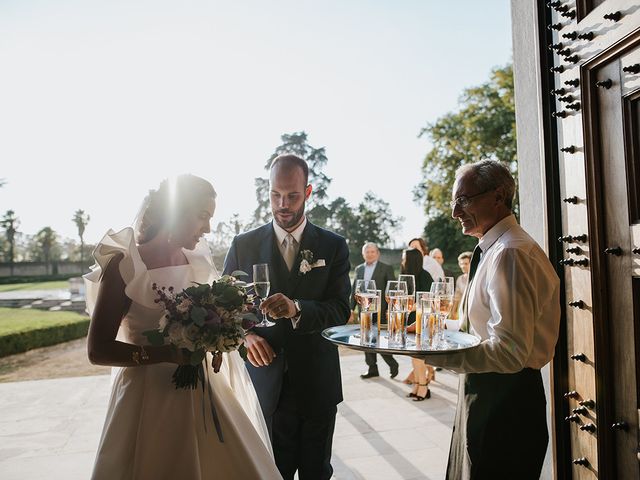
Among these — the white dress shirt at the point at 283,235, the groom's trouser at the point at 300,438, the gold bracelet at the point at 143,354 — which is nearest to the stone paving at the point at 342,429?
the groom's trouser at the point at 300,438

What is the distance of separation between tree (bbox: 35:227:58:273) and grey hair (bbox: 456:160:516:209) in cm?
2786

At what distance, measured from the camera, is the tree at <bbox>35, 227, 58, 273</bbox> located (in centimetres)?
2662

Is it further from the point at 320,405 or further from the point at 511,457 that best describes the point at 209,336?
the point at 511,457

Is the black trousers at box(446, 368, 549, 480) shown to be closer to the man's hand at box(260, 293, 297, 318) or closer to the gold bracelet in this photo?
the man's hand at box(260, 293, 297, 318)

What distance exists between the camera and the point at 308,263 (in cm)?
271

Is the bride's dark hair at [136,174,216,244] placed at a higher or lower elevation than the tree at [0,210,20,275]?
lower

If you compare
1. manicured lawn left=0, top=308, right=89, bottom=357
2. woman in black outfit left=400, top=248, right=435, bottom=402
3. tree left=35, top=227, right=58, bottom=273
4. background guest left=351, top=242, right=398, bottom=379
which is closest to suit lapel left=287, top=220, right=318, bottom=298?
woman in black outfit left=400, top=248, right=435, bottom=402

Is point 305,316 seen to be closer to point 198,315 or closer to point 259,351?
point 259,351

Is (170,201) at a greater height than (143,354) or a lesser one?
greater

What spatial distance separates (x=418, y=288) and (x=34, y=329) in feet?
30.2

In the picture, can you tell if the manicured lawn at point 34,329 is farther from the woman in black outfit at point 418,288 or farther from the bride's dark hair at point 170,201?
the bride's dark hair at point 170,201

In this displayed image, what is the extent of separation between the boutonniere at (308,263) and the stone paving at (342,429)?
2.30 metres

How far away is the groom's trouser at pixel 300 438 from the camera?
8.77 ft

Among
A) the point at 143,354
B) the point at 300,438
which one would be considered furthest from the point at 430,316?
the point at 143,354
